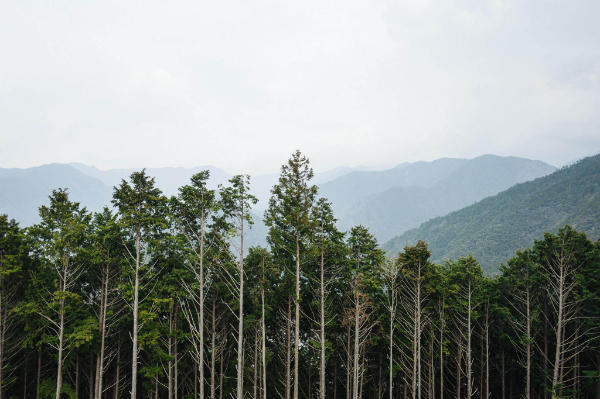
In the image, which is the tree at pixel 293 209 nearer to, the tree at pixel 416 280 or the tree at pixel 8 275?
the tree at pixel 416 280

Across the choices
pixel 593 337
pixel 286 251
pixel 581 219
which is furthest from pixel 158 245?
pixel 581 219

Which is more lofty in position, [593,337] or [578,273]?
[578,273]

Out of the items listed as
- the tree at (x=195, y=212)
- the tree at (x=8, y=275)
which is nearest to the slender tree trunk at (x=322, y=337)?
the tree at (x=195, y=212)

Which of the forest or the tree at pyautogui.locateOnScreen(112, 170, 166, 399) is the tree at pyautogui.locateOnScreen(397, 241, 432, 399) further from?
the tree at pyautogui.locateOnScreen(112, 170, 166, 399)

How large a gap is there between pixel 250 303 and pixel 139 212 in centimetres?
839

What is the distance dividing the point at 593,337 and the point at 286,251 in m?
19.3

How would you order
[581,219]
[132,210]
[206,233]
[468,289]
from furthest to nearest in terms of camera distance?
[581,219] → [468,289] → [206,233] → [132,210]

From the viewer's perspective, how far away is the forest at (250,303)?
16719 millimetres

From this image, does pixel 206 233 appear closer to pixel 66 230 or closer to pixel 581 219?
pixel 66 230

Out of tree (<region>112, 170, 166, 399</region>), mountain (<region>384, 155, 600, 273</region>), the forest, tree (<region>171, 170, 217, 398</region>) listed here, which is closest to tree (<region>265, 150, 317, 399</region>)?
the forest

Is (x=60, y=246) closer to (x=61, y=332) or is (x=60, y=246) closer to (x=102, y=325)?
(x=61, y=332)

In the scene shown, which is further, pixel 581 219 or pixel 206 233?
pixel 581 219

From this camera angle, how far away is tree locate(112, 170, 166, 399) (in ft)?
53.3

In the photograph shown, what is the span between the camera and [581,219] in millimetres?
110250
